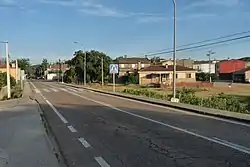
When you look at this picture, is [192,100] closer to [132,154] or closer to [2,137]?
[2,137]

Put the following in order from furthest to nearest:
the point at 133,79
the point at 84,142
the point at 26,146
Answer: the point at 133,79, the point at 84,142, the point at 26,146

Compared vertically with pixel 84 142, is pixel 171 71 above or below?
above

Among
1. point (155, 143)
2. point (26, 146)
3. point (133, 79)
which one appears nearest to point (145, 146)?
point (155, 143)

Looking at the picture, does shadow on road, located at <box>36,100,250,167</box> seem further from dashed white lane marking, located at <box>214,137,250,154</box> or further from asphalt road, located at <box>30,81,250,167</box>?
dashed white lane marking, located at <box>214,137,250,154</box>

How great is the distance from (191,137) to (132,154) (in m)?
2.93

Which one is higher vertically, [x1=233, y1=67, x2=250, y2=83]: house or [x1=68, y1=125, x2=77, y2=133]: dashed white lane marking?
[x1=233, y1=67, x2=250, y2=83]: house

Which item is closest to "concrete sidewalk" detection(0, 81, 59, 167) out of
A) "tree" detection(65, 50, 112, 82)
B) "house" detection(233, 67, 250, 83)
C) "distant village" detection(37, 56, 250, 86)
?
"distant village" detection(37, 56, 250, 86)

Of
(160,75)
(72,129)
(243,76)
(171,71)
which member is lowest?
(72,129)

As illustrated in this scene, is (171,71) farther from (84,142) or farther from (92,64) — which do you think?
(84,142)

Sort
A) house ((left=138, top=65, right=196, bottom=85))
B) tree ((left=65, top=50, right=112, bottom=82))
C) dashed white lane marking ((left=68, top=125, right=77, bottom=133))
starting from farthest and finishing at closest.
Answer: house ((left=138, top=65, right=196, bottom=85))
tree ((left=65, top=50, right=112, bottom=82))
dashed white lane marking ((left=68, top=125, right=77, bottom=133))

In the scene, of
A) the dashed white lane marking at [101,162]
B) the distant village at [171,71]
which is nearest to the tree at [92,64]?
the distant village at [171,71]

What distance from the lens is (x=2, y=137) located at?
41.2ft

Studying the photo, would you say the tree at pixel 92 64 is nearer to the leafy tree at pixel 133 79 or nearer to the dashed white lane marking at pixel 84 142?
the leafy tree at pixel 133 79

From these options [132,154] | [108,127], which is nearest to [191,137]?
[132,154]
